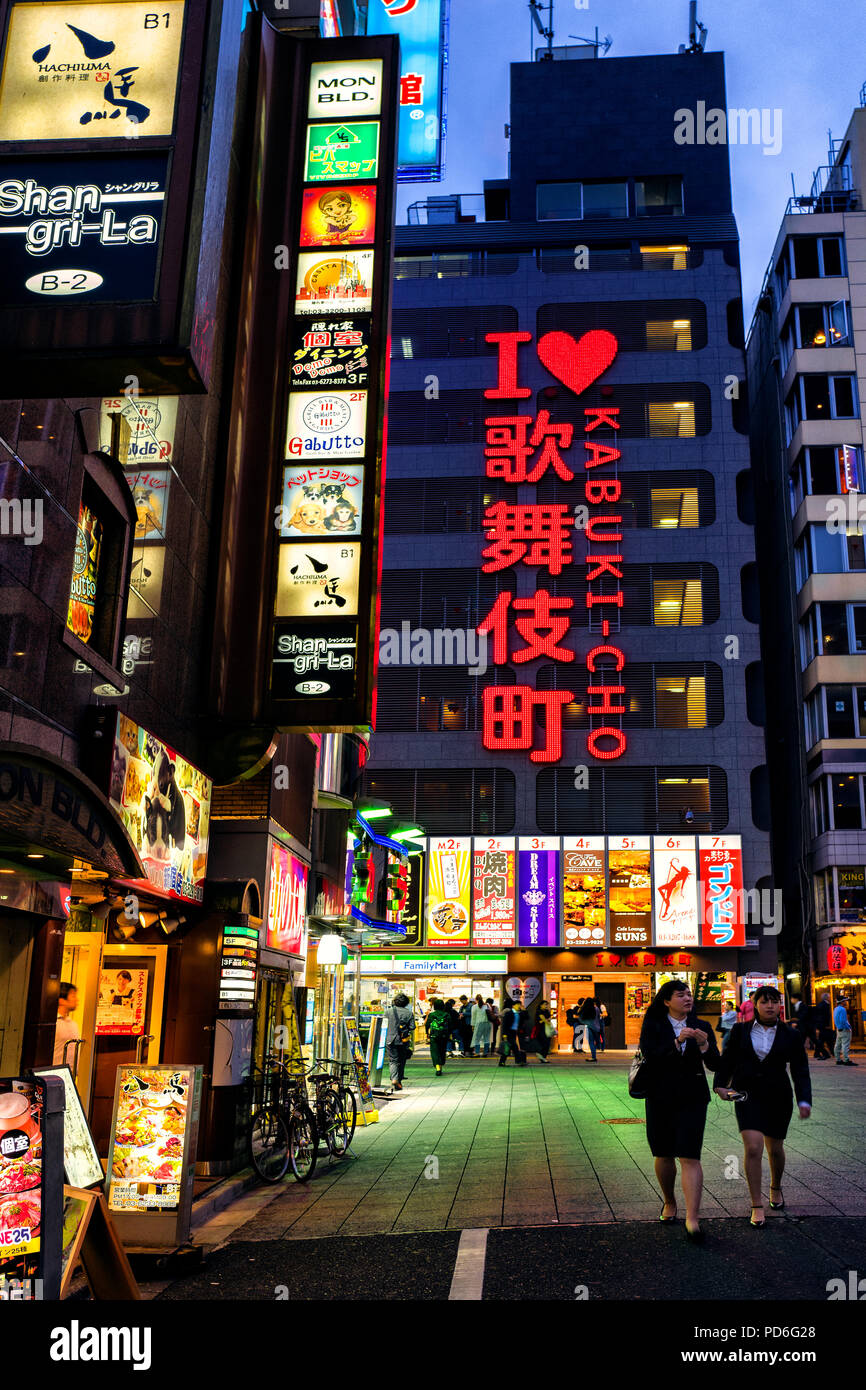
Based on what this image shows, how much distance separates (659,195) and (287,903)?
47.6m

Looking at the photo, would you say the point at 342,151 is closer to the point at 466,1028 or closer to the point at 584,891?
the point at 466,1028

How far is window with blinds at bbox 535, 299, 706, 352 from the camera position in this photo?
48719mm

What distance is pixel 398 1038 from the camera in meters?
24.1

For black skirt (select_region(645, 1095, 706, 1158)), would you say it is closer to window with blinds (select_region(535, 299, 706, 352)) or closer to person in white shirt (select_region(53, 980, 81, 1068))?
person in white shirt (select_region(53, 980, 81, 1068))

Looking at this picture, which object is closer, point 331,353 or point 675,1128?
point 675,1128

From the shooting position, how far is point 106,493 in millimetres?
10586

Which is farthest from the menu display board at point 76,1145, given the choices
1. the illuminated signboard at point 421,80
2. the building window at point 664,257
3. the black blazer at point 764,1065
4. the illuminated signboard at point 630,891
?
the illuminated signboard at point 421,80

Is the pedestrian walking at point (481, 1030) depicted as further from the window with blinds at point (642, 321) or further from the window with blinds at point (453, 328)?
the window with blinds at point (642, 321)

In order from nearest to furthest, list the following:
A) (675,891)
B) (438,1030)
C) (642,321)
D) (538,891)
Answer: (438,1030)
(675,891)
(538,891)
(642,321)

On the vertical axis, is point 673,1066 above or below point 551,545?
below

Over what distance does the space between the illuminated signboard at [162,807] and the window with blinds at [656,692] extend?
31864mm

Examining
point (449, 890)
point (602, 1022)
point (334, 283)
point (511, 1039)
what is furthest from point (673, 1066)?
point (449, 890)
